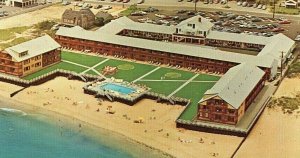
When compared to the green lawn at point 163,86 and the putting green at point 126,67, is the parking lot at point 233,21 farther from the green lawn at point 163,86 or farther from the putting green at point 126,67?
the green lawn at point 163,86

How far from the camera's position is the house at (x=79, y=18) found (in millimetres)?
88562

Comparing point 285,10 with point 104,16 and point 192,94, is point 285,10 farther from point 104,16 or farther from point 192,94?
point 192,94

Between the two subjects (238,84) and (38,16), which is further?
(38,16)

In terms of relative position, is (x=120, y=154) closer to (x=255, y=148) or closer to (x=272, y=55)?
(x=255, y=148)

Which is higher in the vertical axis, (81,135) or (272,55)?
(272,55)

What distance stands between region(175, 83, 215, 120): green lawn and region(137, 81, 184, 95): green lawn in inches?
44.5

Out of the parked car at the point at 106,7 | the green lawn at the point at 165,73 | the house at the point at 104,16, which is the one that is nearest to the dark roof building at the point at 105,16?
the house at the point at 104,16

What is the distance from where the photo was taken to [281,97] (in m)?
62.7

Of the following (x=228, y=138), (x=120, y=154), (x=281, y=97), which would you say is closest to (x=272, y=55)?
(x=281, y=97)

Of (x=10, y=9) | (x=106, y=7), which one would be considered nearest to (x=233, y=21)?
(x=106, y=7)

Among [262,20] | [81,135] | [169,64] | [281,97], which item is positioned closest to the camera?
[81,135]

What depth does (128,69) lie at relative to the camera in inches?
2793

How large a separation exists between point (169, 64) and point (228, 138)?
20893 mm

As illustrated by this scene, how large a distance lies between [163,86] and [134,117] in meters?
8.28
